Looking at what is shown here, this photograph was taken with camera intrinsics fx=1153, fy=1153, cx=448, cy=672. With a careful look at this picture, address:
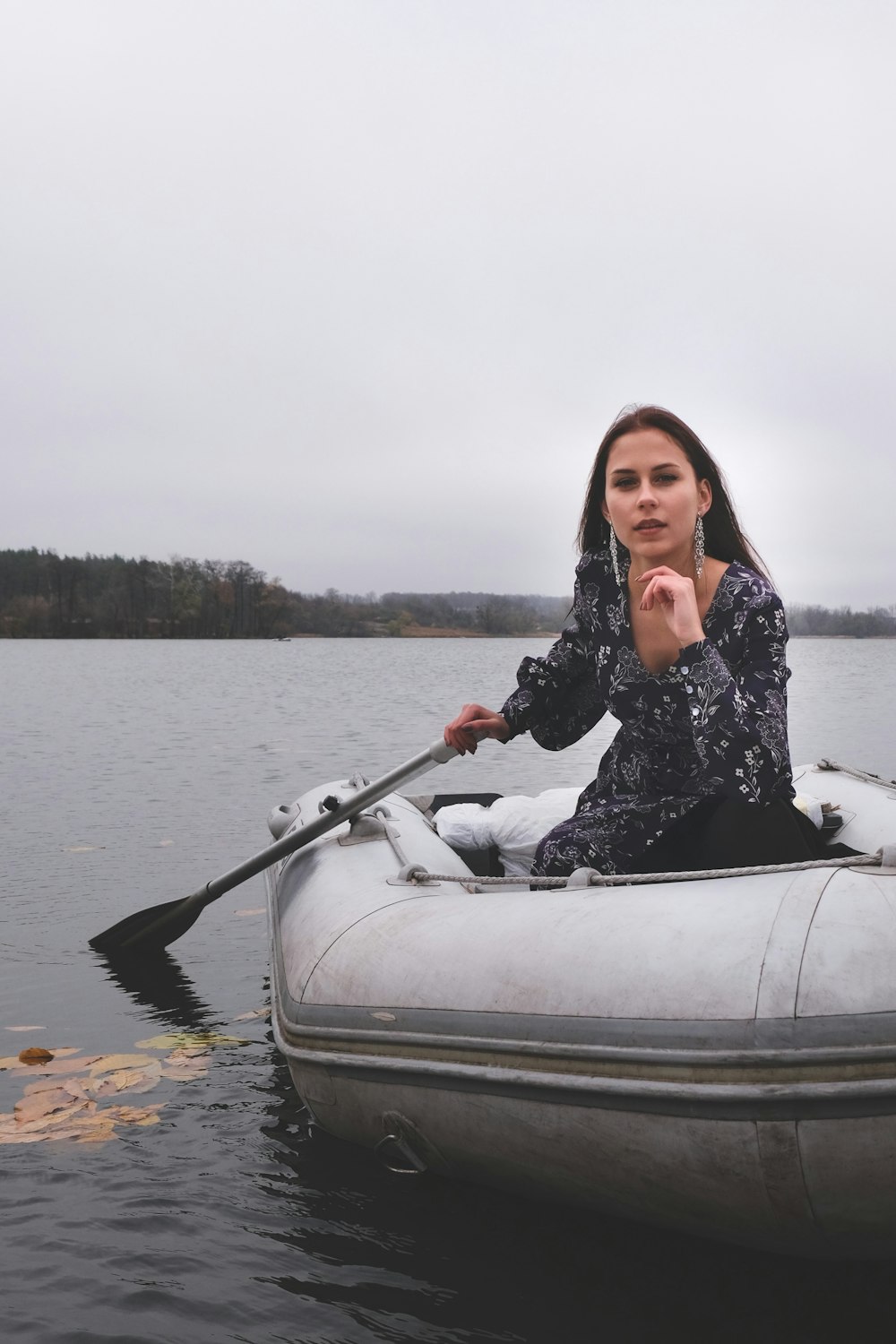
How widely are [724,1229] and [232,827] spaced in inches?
278

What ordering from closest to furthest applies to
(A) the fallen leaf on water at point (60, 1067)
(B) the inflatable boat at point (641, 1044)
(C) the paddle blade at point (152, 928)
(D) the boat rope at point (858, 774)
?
(B) the inflatable boat at point (641, 1044) → (A) the fallen leaf on water at point (60, 1067) → (D) the boat rope at point (858, 774) → (C) the paddle blade at point (152, 928)

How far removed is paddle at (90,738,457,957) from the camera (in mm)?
3990

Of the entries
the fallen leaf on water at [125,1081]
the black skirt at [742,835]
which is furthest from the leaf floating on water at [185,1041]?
the black skirt at [742,835]

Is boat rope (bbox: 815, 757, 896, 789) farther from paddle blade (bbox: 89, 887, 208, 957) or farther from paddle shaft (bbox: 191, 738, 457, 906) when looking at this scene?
paddle blade (bbox: 89, 887, 208, 957)

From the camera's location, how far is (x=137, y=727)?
58.4ft

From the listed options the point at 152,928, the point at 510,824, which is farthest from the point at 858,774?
the point at 152,928

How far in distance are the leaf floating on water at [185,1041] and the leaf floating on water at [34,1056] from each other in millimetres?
326

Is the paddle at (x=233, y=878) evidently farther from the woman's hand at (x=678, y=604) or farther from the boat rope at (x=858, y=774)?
the boat rope at (x=858, y=774)

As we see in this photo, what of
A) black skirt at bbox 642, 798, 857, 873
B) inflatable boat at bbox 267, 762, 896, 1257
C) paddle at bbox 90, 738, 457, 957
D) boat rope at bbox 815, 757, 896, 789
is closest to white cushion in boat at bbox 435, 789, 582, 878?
paddle at bbox 90, 738, 457, 957

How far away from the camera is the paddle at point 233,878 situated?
13.1 feet

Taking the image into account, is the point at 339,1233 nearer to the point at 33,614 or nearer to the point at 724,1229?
the point at 724,1229

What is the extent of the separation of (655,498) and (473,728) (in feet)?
3.87

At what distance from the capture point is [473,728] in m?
3.77

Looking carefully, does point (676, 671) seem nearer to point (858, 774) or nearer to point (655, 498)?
point (655, 498)
